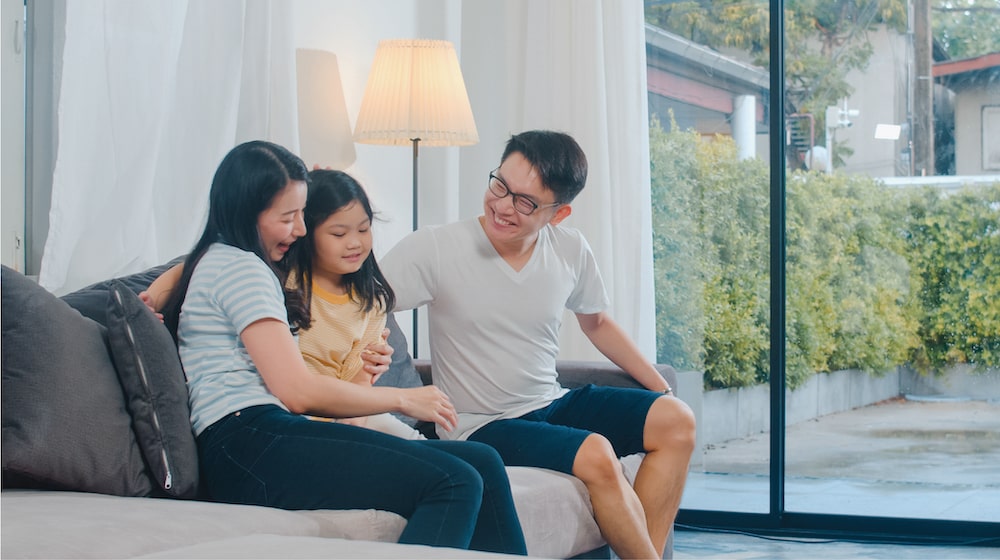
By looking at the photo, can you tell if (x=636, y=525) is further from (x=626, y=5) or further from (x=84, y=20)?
(x=626, y=5)

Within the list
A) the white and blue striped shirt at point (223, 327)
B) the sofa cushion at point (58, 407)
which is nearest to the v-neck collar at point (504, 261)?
the white and blue striped shirt at point (223, 327)

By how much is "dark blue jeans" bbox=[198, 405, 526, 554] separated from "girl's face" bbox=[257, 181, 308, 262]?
33 cm

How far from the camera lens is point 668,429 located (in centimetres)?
248

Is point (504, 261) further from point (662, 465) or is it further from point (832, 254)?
point (832, 254)

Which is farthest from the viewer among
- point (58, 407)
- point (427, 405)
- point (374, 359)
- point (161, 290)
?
point (374, 359)

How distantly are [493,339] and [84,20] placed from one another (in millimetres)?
1150

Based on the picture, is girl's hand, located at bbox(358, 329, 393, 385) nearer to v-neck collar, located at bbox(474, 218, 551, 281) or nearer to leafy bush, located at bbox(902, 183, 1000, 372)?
v-neck collar, located at bbox(474, 218, 551, 281)

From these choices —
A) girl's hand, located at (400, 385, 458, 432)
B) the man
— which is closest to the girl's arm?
girl's hand, located at (400, 385, 458, 432)

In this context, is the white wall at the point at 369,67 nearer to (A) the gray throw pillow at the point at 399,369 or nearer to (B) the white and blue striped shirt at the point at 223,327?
(A) the gray throw pillow at the point at 399,369

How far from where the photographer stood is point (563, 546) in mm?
2264

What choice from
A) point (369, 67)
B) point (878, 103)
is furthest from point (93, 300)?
point (878, 103)

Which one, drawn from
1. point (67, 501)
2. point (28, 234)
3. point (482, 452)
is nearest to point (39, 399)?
point (67, 501)

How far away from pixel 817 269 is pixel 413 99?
1520mm

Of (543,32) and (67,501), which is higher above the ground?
(543,32)
